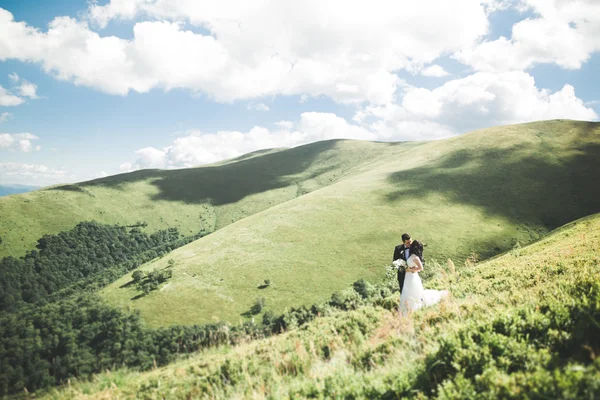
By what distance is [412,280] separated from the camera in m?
13.3

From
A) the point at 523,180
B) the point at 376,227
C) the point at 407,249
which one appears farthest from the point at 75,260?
the point at 523,180

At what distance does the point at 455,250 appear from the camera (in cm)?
9588

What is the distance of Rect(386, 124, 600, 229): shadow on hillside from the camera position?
371 feet

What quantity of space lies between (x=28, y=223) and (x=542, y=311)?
758 ft

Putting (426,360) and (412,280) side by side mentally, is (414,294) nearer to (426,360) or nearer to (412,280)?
(412,280)

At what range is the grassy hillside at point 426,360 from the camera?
18.4ft

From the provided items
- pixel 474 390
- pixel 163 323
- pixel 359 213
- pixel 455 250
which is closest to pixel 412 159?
pixel 359 213

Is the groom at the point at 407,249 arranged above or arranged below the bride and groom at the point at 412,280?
above

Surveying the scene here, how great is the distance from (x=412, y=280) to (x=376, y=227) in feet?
325

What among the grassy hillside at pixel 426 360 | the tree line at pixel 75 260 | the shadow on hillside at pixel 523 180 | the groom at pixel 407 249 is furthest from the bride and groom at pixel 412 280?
the tree line at pixel 75 260

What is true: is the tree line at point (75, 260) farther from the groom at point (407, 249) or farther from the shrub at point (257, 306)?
the groom at point (407, 249)

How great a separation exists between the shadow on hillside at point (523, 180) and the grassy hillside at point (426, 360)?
120 metres

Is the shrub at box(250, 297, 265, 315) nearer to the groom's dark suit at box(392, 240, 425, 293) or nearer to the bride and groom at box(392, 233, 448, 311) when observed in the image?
the groom's dark suit at box(392, 240, 425, 293)

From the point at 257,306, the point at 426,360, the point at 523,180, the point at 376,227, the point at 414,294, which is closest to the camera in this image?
the point at 426,360
